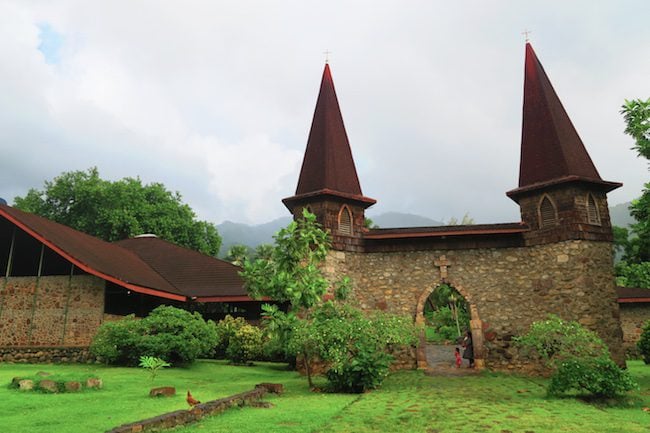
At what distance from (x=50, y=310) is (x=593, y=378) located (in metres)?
16.4

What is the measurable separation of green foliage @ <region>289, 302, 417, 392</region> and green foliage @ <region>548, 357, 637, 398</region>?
348 centimetres

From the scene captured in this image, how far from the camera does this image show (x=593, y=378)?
32.9 feet

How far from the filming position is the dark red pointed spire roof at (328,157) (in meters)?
17.1

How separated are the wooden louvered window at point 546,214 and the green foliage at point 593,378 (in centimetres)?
616

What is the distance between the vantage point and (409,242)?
17.0 metres

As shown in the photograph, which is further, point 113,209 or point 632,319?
point 113,209

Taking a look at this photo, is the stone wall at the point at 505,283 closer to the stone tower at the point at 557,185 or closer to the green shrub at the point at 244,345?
the stone tower at the point at 557,185

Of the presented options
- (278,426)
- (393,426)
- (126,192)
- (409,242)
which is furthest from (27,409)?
(126,192)

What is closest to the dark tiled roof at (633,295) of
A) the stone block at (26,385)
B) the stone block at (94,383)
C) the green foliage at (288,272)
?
the green foliage at (288,272)

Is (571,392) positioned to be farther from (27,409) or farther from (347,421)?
(27,409)

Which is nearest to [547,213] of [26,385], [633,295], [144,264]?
[633,295]

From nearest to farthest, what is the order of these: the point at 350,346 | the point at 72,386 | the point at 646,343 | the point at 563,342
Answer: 1. the point at 72,386
2. the point at 563,342
3. the point at 350,346
4. the point at 646,343

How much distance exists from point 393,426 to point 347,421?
0.71m

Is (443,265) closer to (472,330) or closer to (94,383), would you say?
(472,330)
